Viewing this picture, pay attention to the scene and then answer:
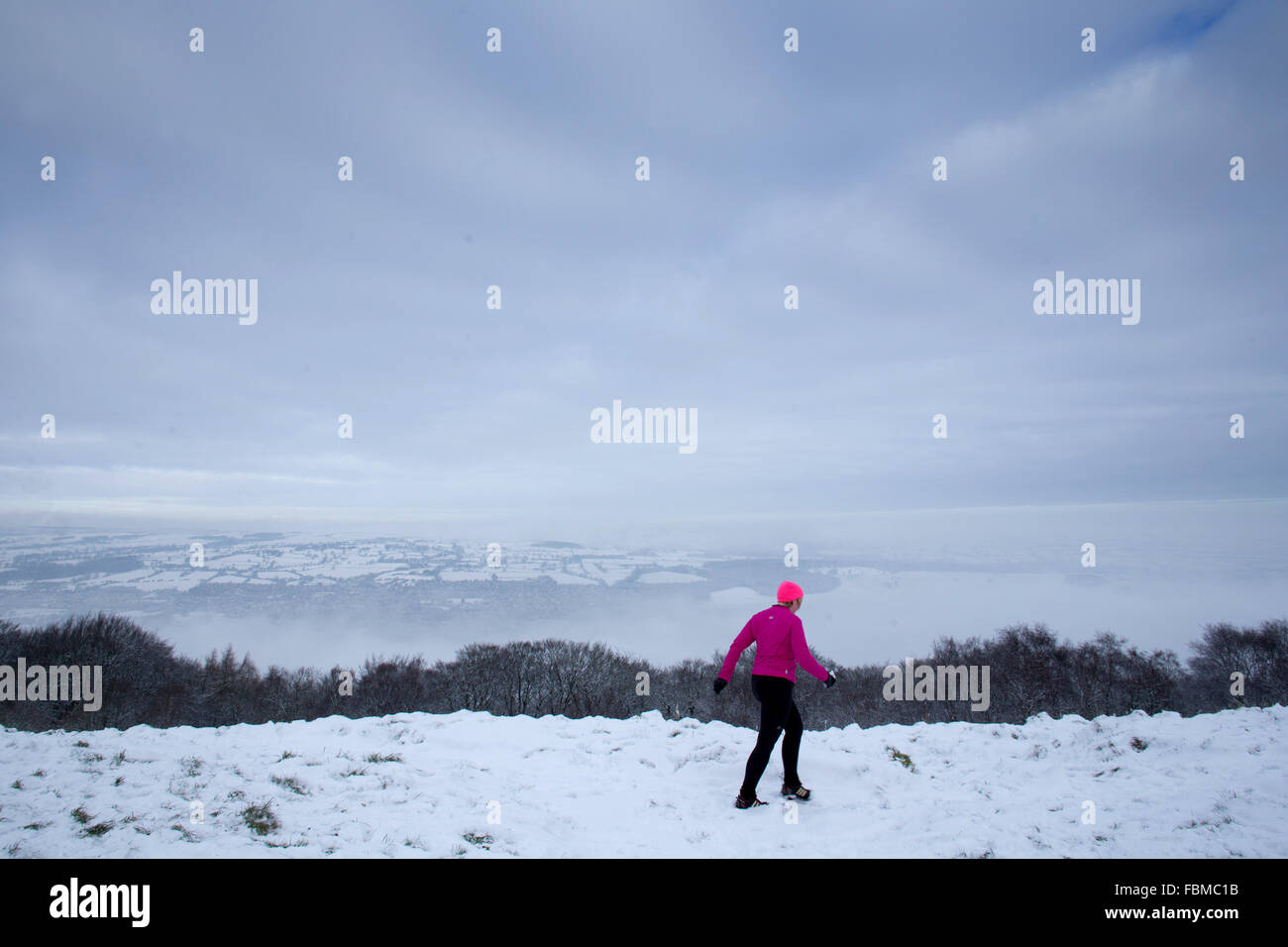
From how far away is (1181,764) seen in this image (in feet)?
20.0

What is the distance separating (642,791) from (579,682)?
4271 cm

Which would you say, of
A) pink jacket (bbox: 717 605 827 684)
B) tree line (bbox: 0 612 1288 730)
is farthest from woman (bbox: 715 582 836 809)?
tree line (bbox: 0 612 1288 730)

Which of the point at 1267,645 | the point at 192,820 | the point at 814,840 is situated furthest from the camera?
the point at 1267,645

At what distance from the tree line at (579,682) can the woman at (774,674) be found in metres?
27.4

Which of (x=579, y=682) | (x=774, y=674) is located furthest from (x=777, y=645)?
(x=579, y=682)

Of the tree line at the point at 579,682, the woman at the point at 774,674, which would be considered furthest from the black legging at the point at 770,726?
the tree line at the point at 579,682

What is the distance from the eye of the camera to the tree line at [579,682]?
129ft

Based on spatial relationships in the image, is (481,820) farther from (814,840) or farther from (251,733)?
(251,733)

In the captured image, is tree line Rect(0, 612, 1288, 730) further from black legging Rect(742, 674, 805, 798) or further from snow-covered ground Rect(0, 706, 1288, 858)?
black legging Rect(742, 674, 805, 798)

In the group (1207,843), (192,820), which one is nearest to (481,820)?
(192,820)

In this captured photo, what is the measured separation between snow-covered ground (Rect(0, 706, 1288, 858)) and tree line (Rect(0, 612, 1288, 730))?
26.0 m

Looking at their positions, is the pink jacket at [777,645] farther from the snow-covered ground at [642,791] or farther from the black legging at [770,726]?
the snow-covered ground at [642,791]

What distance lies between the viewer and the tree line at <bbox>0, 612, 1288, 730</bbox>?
39344 mm
